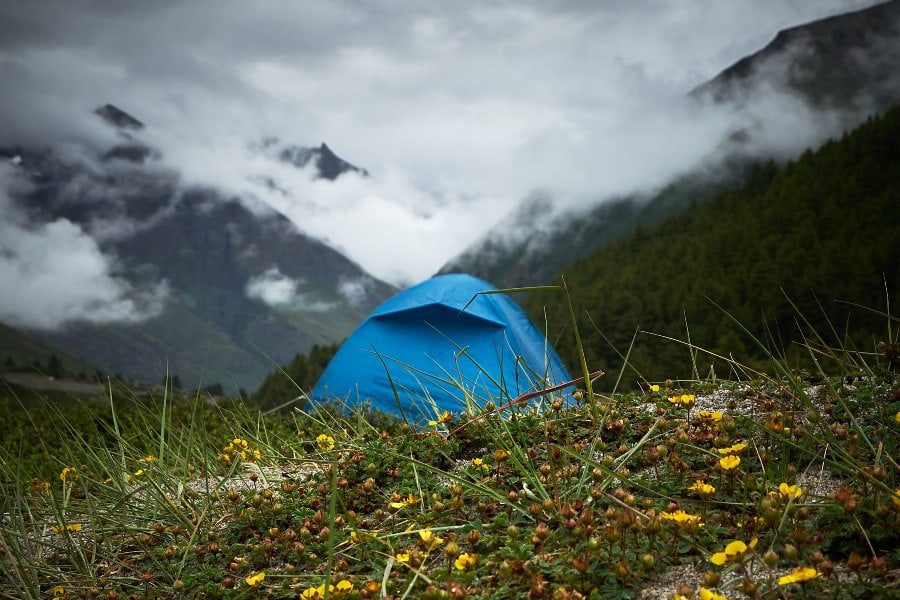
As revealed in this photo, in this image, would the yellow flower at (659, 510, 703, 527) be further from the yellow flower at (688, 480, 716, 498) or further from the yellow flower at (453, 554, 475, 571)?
the yellow flower at (453, 554, 475, 571)

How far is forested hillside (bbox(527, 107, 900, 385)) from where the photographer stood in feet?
124

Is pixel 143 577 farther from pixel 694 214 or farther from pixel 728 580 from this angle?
pixel 694 214

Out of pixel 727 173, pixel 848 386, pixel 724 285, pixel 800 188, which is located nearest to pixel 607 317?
pixel 724 285

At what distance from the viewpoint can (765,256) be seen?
49938mm

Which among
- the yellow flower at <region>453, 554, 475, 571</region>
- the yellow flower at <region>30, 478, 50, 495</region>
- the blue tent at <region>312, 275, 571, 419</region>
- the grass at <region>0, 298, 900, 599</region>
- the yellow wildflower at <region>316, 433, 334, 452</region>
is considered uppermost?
the yellow flower at <region>453, 554, 475, 571</region>

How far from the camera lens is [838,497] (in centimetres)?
191

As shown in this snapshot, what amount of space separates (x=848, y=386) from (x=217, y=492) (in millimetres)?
3497

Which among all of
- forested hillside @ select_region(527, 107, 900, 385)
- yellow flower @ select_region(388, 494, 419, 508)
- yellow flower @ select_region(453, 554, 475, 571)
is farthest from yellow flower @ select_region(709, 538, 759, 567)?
forested hillside @ select_region(527, 107, 900, 385)

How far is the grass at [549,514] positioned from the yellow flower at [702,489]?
0.02m

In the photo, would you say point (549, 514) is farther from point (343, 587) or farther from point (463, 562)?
point (343, 587)

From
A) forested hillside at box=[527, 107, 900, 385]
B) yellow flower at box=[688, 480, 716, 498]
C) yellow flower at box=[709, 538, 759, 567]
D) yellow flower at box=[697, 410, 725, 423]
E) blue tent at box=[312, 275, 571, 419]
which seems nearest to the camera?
yellow flower at box=[709, 538, 759, 567]

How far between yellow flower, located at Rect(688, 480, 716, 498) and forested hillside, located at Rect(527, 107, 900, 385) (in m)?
25.3

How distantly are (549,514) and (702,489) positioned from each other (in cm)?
53

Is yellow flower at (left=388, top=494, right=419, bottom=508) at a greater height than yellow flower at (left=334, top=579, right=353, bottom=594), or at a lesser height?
lesser
